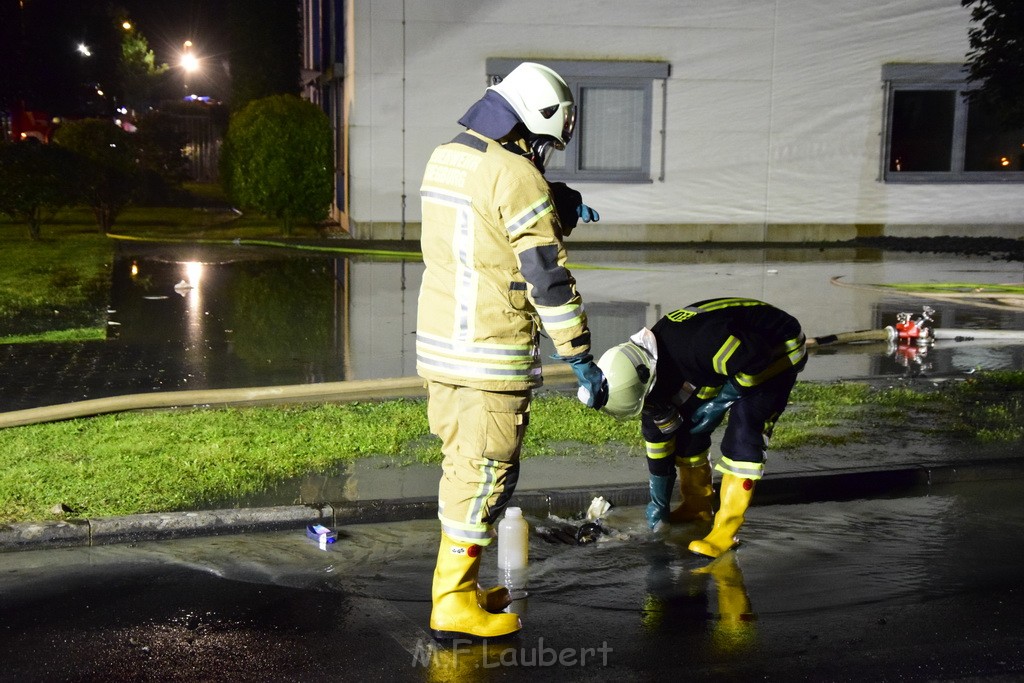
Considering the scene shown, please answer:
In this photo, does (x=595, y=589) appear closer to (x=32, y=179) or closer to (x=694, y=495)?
(x=694, y=495)

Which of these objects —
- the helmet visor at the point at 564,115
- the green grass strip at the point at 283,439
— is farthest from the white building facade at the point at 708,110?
the helmet visor at the point at 564,115

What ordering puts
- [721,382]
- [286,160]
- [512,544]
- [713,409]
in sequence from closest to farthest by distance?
[512,544], [721,382], [713,409], [286,160]

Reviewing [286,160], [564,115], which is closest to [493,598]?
[564,115]

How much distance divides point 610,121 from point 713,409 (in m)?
15.0

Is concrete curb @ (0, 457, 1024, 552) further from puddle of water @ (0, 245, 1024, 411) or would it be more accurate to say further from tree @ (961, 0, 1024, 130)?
tree @ (961, 0, 1024, 130)

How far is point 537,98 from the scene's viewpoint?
4129 millimetres

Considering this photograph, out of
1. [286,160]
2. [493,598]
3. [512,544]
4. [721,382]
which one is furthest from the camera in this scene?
[286,160]

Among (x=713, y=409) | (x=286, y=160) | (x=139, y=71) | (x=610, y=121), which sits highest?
(x=139, y=71)

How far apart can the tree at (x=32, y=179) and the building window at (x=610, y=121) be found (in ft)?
25.9

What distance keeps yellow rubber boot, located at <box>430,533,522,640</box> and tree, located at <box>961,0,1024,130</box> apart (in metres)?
15.9

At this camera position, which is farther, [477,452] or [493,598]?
[493,598]

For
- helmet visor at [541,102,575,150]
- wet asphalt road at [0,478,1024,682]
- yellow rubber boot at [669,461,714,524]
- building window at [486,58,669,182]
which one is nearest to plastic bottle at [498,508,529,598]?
wet asphalt road at [0,478,1024,682]

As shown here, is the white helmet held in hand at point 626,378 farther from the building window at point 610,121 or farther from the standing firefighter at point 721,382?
the building window at point 610,121

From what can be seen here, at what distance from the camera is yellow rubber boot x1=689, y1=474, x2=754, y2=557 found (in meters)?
5.27
